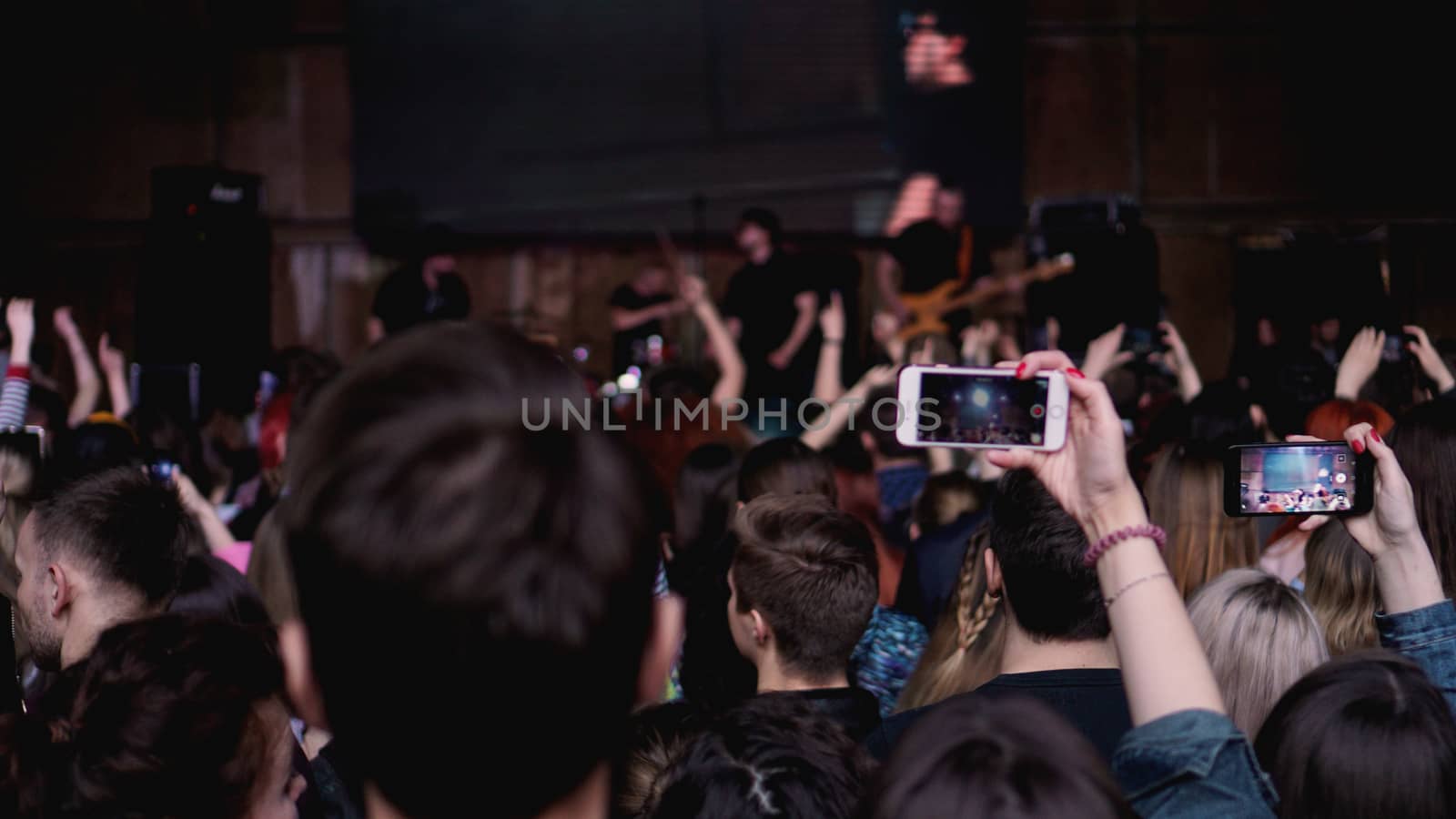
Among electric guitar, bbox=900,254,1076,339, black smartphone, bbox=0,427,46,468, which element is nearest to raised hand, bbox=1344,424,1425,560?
black smartphone, bbox=0,427,46,468

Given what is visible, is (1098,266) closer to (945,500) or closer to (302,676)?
(945,500)

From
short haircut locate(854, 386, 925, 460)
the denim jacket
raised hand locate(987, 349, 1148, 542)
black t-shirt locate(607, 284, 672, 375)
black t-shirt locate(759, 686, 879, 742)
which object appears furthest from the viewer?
black t-shirt locate(607, 284, 672, 375)

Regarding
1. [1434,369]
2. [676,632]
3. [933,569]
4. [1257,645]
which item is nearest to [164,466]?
[933,569]

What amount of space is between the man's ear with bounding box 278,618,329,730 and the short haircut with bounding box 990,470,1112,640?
4.01 ft

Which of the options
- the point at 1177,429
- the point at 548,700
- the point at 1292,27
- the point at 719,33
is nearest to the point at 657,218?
the point at 719,33

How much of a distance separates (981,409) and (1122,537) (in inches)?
13.5

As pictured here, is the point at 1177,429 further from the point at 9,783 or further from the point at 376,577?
the point at 376,577

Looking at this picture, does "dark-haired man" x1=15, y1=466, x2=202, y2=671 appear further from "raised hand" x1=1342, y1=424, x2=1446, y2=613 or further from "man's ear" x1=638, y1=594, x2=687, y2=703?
"raised hand" x1=1342, y1=424, x2=1446, y2=613

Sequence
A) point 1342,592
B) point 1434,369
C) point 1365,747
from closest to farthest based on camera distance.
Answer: point 1365,747 → point 1342,592 → point 1434,369

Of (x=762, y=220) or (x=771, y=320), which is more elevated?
(x=762, y=220)

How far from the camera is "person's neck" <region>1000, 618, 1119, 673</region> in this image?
193 cm

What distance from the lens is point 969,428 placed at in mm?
1510

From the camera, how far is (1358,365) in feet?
13.6

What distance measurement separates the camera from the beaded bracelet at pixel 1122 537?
1168mm
